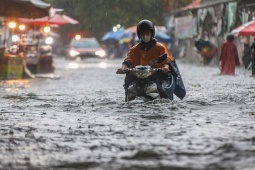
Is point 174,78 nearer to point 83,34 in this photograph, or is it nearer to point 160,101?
point 160,101

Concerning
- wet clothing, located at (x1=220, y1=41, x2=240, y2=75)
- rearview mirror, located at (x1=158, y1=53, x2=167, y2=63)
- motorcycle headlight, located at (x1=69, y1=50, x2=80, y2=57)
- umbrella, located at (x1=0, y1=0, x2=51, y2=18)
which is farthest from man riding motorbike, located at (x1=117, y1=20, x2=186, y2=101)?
motorcycle headlight, located at (x1=69, y1=50, x2=80, y2=57)

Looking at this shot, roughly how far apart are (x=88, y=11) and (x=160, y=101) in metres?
59.9

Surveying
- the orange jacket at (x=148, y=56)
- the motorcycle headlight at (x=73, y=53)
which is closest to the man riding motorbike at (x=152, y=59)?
the orange jacket at (x=148, y=56)

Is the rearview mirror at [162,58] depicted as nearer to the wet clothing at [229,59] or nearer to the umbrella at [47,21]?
the wet clothing at [229,59]

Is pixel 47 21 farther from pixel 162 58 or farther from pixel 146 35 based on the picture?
pixel 162 58

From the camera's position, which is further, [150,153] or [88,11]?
[88,11]

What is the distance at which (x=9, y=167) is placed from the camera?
6270 millimetres

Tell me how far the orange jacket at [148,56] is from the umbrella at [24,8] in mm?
8002

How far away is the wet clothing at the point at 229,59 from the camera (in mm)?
26947

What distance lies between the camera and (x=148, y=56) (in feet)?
41.5

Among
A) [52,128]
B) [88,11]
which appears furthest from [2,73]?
[88,11]

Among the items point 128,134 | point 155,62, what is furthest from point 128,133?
point 155,62

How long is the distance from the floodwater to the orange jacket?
69 centimetres

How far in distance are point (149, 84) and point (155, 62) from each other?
0.43 m
